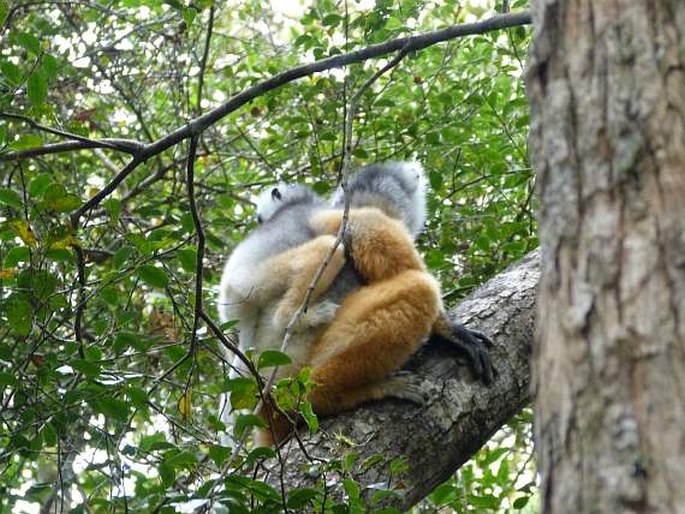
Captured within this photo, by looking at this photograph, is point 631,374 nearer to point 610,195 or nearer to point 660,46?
point 610,195

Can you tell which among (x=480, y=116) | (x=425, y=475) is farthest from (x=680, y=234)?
(x=480, y=116)

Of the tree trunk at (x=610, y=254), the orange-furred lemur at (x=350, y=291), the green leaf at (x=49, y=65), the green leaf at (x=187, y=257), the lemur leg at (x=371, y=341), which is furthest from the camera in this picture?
the orange-furred lemur at (x=350, y=291)

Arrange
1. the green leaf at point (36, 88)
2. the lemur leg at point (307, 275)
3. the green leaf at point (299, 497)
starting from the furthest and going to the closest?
the lemur leg at point (307, 275) → the green leaf at point (36, 88) → the green leaf at point (299, 497)

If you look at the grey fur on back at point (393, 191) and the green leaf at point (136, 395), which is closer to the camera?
the green leaf at point (136, 395)

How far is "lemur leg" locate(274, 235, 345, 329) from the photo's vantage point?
186 inches

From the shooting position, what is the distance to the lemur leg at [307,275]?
4.72m

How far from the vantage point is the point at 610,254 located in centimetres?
152

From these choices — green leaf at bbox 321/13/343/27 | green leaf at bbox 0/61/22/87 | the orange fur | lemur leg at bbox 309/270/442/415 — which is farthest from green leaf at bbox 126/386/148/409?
green leaf at bbox 321/13/343/27

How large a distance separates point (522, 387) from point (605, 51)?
301cm

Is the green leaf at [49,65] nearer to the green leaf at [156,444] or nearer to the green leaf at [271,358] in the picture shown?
the green leaf at [156,444]

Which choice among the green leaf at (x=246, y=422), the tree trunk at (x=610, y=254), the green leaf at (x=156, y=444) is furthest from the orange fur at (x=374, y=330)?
the tree trunk at (x=610, y=254)

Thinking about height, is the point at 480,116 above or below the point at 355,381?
above

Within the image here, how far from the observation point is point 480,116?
6254 mm

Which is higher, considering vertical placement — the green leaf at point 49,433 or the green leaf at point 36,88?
the green leaf at point 36,88
